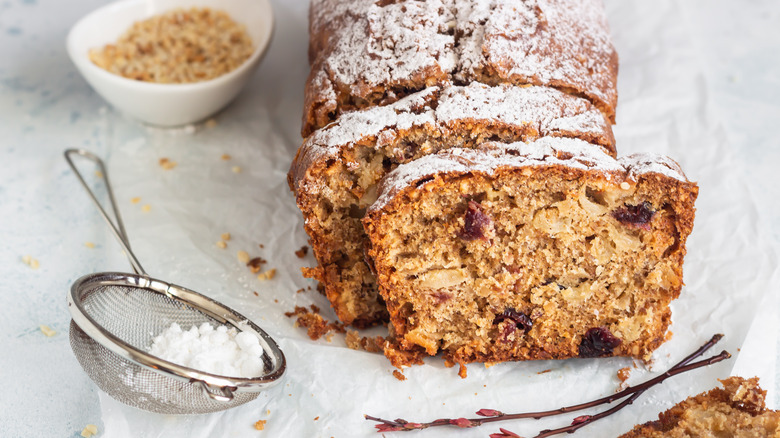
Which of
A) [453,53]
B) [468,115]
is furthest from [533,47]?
[468,115]

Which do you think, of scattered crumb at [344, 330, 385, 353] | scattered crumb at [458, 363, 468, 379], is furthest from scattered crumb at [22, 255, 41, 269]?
scattered crumb at [458, 363, 468, 379]

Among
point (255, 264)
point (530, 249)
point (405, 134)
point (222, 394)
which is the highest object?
point (405, 134)

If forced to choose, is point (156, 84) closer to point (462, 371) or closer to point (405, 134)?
point (405, 134)

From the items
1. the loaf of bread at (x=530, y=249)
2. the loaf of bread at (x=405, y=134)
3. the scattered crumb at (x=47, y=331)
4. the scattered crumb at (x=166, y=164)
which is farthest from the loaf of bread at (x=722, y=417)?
the scattered crumb at (x=166, y=164)

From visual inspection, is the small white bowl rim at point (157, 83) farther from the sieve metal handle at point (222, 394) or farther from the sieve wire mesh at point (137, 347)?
the sieve metal handle at point (222, 394)

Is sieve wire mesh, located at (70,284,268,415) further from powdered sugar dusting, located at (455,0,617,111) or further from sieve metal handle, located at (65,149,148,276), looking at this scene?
powdered sugar dusting, located at (455,0,617,111)

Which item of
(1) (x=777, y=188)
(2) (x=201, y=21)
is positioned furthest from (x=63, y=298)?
(1) (x=777, y=188)

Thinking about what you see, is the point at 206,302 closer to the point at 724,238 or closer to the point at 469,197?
the point at 469,197
